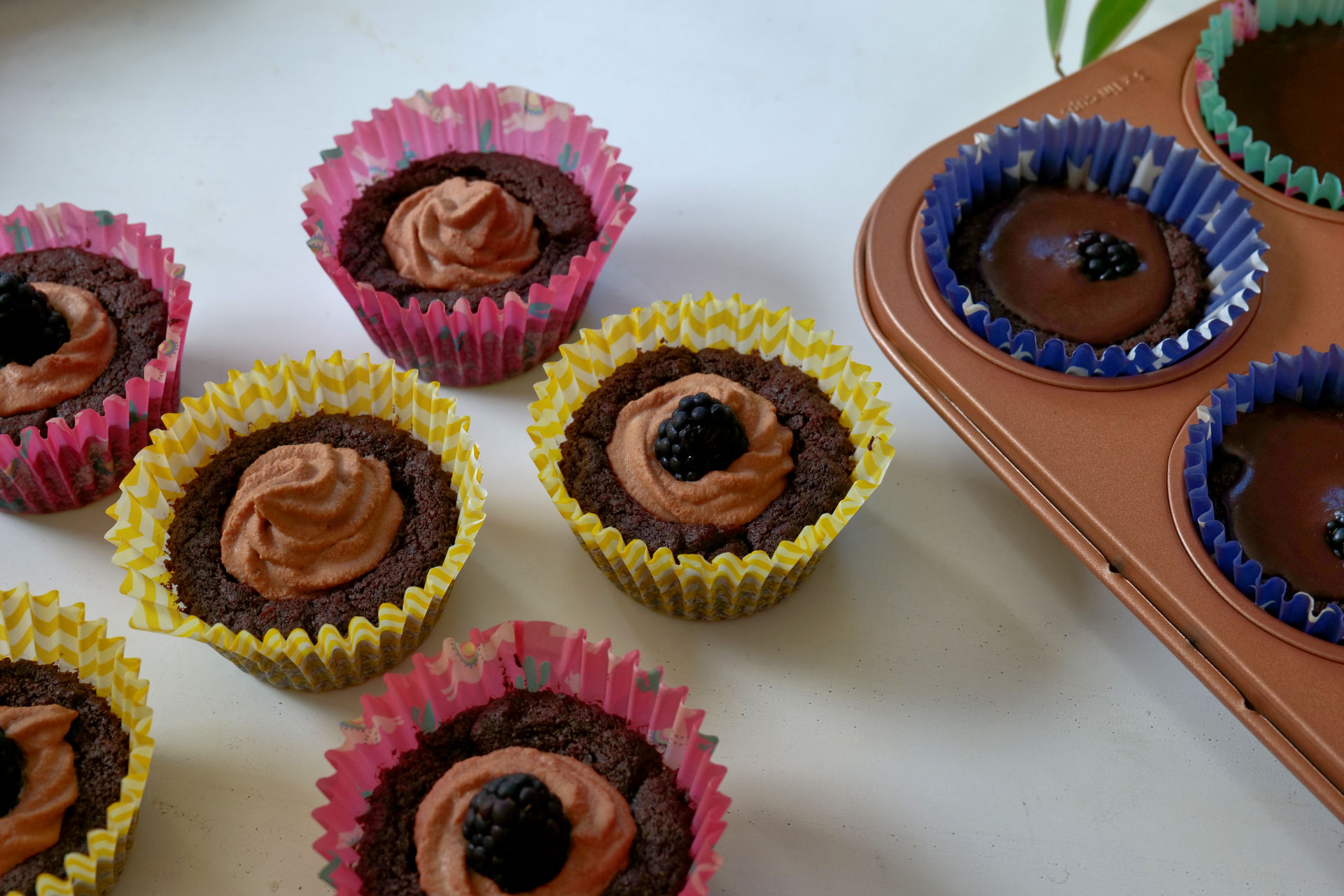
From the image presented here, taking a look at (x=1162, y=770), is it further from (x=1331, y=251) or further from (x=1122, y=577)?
(x=1331, y=251)

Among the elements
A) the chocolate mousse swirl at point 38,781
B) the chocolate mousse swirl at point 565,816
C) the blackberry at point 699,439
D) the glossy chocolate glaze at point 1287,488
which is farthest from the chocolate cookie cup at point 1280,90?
the chocolate mousse swirl at point 38,781

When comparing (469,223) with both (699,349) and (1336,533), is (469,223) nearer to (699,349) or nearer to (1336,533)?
(699,349)

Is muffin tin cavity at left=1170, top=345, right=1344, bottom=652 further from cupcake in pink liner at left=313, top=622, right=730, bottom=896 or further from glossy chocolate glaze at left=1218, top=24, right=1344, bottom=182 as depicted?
cupcake in pink liner at left=313, top=622, right=730, bottom=896

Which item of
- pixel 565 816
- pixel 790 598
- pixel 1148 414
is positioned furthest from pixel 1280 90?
pixel 565 816

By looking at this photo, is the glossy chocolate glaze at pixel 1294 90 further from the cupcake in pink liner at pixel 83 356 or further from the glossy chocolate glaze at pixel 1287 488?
the cupcake in pink liner at pixel 83 356

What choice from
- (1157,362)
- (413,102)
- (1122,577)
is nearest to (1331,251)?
(1157,362)

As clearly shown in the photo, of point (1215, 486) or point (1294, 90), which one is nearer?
point (1215, 486)
